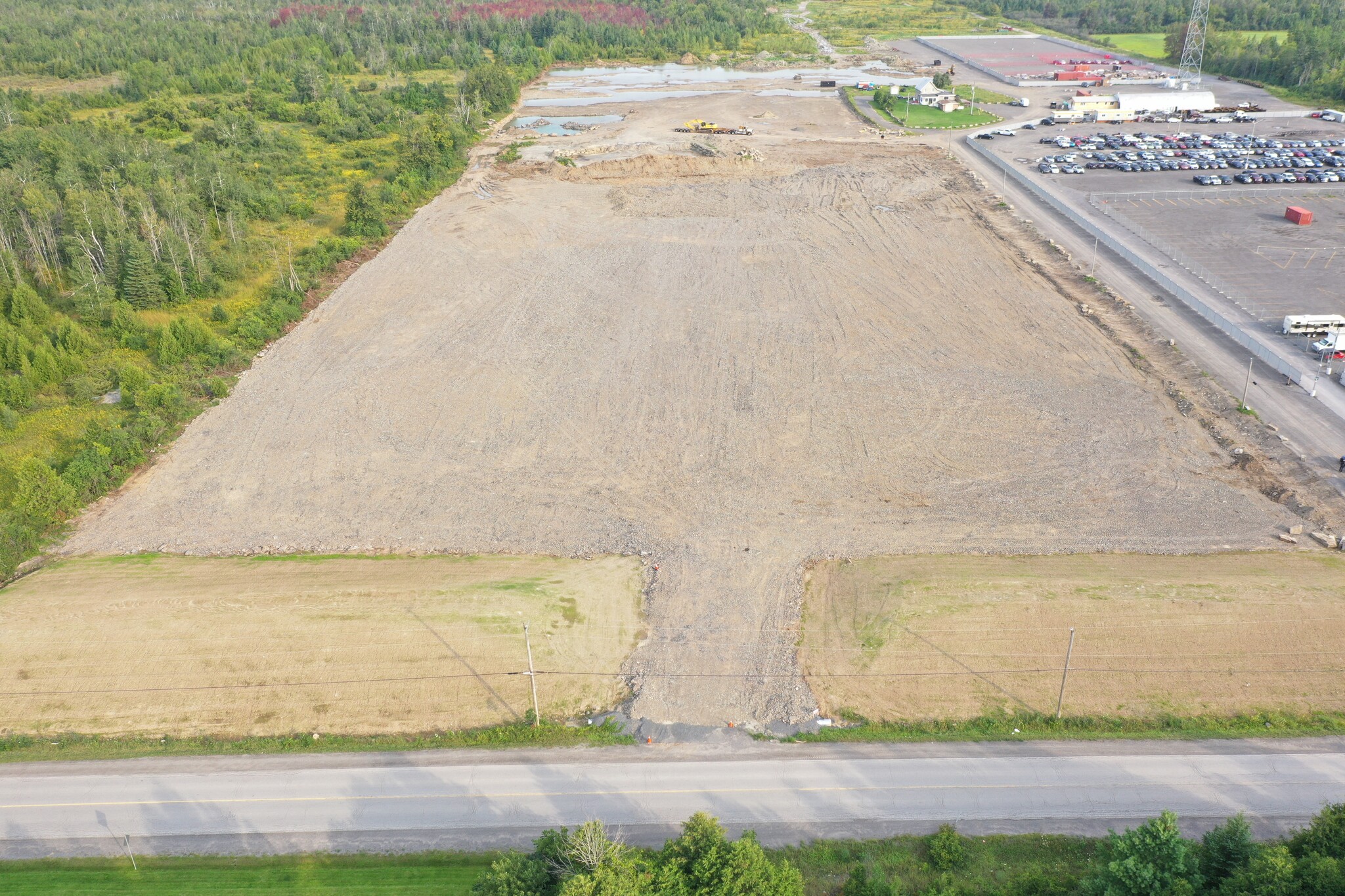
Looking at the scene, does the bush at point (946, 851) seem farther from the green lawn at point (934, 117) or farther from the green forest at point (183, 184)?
the green lawn at point (934, 117)

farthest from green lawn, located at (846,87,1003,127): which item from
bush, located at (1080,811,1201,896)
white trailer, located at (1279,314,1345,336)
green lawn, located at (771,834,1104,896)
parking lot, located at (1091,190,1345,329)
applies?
bush, located at (1080,811,1201,896)

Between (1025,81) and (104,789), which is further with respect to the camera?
(1025,81)

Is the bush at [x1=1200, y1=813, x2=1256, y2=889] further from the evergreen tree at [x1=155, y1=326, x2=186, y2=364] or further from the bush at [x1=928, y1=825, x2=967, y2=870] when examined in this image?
the evergreen tree at [x1=155, y1=326, x2=186, y2=364]

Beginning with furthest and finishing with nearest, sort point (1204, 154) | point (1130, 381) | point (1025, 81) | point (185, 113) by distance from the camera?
point (1025, 81), point (185, 113), point (1204, 154), point (1130, 381)

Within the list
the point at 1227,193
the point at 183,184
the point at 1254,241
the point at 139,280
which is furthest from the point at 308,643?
the point at 1227,193

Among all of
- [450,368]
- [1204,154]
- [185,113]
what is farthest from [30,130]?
[1204,154]

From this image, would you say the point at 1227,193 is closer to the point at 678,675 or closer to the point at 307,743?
the point at 678,675

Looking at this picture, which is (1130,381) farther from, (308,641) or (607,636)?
(308,641)
